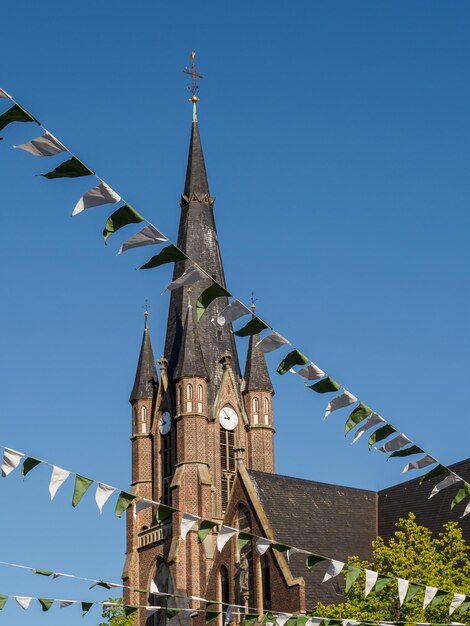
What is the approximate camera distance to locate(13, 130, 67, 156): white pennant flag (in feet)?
30.0

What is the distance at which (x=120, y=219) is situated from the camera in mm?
9883

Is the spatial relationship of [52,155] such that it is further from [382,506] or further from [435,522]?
[382,506]

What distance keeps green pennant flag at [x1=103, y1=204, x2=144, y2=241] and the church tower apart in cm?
4403

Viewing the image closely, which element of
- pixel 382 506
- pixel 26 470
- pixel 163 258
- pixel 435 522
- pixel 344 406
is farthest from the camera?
pixel 382 506

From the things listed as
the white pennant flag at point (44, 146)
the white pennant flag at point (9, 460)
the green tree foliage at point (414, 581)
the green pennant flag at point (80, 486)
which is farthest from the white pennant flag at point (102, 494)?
the green tree foliage at point (414, 581)

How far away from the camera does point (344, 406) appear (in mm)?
11898

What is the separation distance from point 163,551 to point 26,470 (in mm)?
46151

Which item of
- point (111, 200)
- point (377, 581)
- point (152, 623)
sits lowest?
point (377, 581)

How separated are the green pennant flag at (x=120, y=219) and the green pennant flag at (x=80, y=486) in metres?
2.57

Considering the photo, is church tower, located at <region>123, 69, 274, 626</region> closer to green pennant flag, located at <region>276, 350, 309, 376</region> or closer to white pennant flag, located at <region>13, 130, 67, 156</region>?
green pennant flag, located at <region>276, 350, 309, 376</region>

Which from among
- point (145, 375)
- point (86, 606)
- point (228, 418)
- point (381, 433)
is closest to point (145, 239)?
point (381, 433)

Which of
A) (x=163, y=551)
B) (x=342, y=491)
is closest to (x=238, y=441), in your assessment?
(x=163, y=551)

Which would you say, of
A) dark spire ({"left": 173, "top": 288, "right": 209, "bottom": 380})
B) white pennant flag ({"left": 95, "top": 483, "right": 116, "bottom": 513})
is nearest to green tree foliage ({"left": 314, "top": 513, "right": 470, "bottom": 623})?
white pennant flag ({"left": 95, "top": 483, "right": 116, "bottom": 513})

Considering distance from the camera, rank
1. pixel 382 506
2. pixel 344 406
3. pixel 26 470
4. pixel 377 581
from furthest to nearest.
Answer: pixel 382 506 → pixel 377 581 → pixel 344 406 → pixel 26 470
